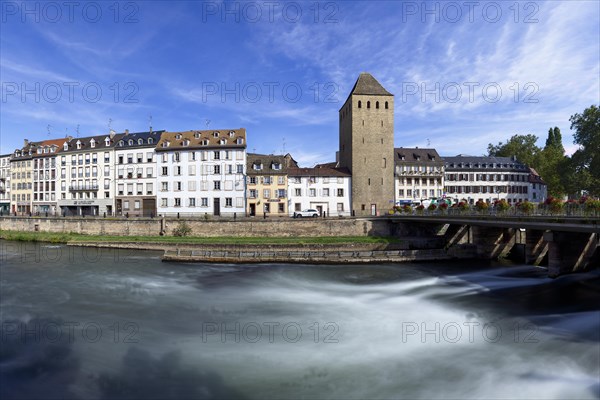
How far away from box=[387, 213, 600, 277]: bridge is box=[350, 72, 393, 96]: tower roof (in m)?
24.0

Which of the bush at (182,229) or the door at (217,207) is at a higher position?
the door at (217,207)

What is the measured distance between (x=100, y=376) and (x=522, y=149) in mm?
88718

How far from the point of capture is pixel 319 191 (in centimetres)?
5075

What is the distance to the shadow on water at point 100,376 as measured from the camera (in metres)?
8.88

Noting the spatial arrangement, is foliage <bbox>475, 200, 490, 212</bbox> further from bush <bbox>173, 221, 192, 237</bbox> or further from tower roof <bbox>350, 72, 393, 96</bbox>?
tower roof <bbox>350, 72, 393, 96</bbox>

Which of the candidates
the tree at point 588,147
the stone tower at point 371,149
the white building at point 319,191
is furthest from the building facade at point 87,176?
the tree at point 588,147

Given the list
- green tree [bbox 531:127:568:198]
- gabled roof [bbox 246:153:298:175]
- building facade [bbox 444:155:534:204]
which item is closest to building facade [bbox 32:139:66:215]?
gabled roof [bbox 246:153:298:175]

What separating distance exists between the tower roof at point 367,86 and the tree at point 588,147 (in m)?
26.5

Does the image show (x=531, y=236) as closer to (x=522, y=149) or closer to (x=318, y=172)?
(x=318, y=172)

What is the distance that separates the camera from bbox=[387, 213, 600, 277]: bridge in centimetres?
1873

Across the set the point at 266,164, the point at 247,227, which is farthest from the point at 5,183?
the point at 247,227

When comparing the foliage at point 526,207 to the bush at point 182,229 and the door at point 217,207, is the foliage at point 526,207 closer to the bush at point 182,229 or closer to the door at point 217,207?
the bush at point 182,229

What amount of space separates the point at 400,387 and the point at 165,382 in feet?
22.3

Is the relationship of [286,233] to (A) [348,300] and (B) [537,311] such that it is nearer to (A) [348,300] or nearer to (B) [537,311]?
(A) [348,300]
